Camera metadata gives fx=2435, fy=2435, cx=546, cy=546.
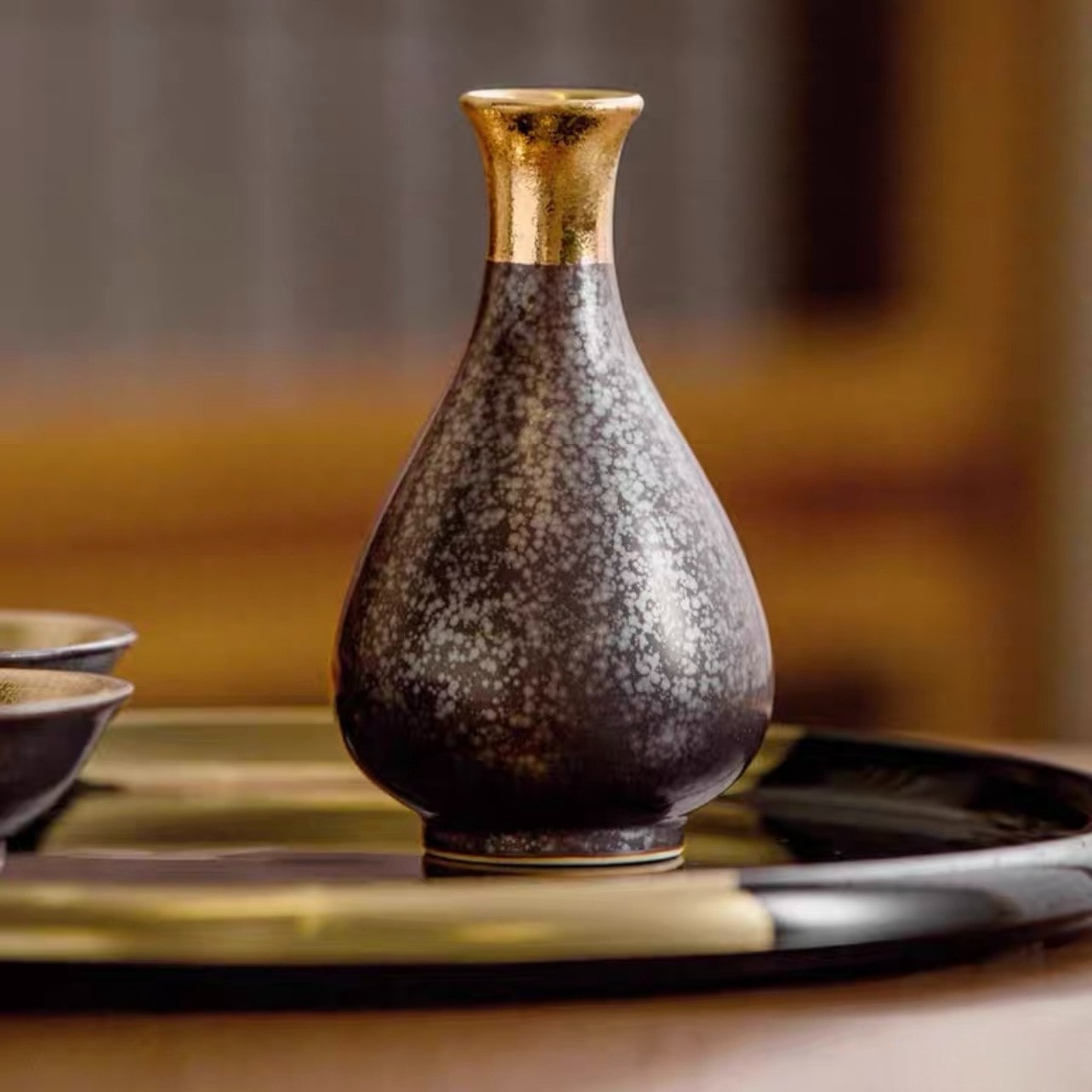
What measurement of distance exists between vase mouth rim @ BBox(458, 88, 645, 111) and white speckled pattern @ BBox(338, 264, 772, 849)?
0.04 meters

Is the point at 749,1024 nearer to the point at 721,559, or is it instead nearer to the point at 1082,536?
the point at 721,559

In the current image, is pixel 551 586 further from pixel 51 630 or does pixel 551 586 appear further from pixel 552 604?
pixel 51 630

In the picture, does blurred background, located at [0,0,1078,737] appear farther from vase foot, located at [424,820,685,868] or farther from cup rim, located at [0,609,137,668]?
vase foot, located at [424,820,685,868]

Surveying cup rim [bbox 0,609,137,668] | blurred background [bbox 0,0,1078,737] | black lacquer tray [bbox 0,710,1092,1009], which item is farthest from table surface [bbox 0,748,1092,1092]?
blurred background [bbox 0,0,1078,737]

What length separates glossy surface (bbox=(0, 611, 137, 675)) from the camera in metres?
0.60

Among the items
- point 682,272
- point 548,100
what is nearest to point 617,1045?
point 548,100

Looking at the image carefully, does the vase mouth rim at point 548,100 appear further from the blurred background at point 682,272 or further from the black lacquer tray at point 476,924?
the blurred background at point 682,272

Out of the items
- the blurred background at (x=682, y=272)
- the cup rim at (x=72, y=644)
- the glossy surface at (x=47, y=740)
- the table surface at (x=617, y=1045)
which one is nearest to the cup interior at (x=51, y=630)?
the cup rim at (x=72, y=644)

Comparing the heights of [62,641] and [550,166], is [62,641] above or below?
below

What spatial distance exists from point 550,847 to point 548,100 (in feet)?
0.58

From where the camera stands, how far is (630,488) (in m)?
0.57

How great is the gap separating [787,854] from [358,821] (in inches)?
4.9

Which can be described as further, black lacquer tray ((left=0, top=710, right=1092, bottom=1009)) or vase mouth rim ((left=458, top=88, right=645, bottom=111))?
vase mouth rim ((left=458, top=88, right=645, bottom=111))

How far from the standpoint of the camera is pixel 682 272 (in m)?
2.46
